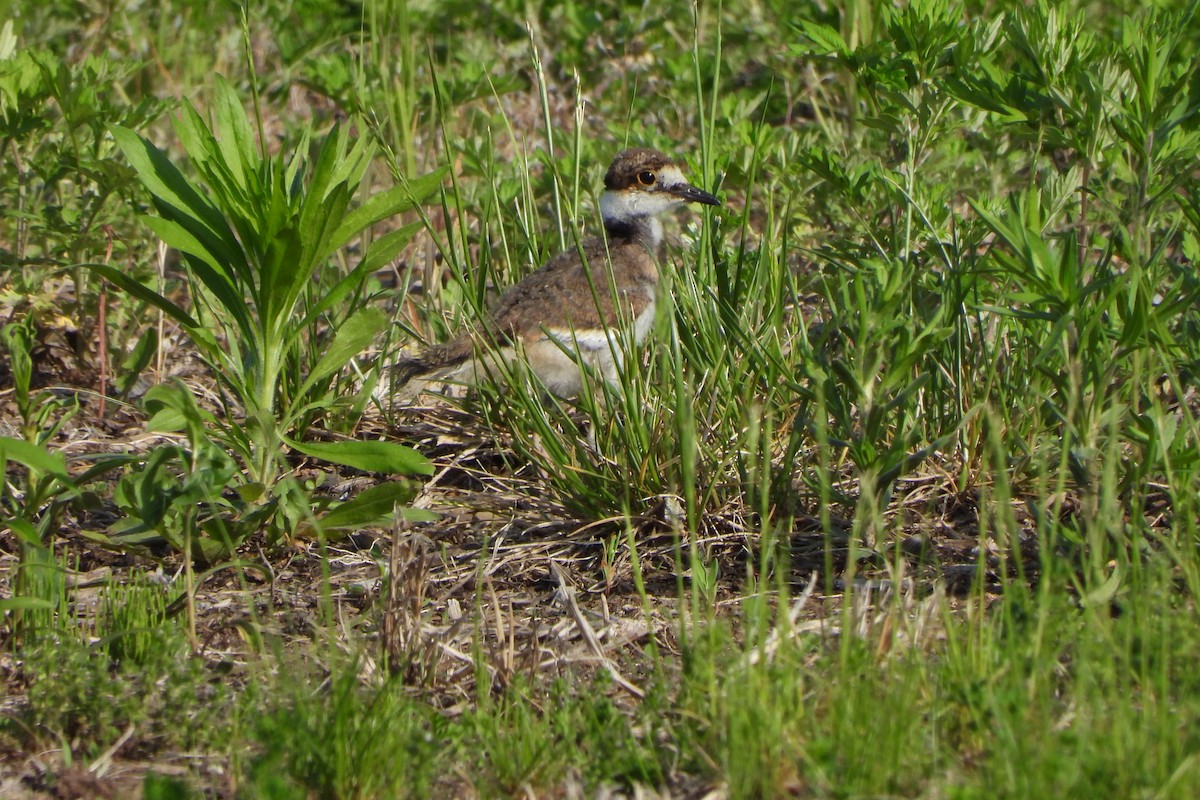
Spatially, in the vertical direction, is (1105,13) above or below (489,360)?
above

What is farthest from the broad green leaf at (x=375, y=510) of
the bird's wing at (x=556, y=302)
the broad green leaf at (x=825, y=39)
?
the broad green leaf at (x=825, y=39)

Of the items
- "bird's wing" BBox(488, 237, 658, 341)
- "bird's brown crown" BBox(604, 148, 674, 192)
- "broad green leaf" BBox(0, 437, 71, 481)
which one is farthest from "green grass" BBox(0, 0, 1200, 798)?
"bird's wing" BBox(488, 237, 658, 341)

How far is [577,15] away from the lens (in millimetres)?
8719

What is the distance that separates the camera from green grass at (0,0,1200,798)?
3.04 m

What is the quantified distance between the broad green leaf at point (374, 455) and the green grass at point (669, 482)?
12 mm

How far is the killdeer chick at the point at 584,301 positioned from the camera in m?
5.68

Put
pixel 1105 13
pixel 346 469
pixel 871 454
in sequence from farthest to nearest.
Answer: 1. pixel 1105 13
2. pixel 346 469
3. pixel 871 454

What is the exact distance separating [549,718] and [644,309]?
10.00 ft

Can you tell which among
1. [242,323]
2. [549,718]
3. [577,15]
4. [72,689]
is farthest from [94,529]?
[577,15]

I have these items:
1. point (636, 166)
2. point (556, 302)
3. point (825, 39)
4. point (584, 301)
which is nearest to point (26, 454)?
point (556, 302)

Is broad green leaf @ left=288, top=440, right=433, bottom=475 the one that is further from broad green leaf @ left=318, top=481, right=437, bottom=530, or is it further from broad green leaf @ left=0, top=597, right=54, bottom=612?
broad green leaf @ left=0, top=597, right=54, bottom=612

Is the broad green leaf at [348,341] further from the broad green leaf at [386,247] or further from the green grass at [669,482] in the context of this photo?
the broad green leaf at [386,247]

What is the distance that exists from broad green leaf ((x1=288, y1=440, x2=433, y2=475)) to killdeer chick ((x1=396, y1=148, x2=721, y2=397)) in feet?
3.48

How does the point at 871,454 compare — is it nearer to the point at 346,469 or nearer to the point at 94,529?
the point at 346,469
